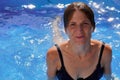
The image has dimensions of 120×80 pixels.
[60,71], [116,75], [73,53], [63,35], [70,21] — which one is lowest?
[116,75]

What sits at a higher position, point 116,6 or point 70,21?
point 70,21

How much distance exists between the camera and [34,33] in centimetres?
448

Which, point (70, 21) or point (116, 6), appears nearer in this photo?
point (70, 21)

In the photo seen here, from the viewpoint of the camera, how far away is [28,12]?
5.22 m

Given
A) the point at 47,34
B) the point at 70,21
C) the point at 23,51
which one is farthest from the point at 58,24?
the point at 70,21

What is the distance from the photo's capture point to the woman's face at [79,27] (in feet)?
6.49

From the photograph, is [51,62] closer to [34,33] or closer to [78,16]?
[78,16]

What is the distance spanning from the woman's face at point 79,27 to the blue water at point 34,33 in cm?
169

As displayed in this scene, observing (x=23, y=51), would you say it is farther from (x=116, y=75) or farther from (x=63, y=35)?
(x=116, y=75)

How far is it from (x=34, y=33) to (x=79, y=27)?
2.56 metres

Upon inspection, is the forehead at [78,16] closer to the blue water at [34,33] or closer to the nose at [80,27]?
the nose at [80,27]

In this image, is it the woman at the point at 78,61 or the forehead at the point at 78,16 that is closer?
the forehead at the point at 78,16

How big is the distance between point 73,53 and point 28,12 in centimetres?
300

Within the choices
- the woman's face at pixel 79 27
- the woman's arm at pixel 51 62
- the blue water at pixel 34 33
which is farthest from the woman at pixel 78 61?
the blue water at pixel 34 33
